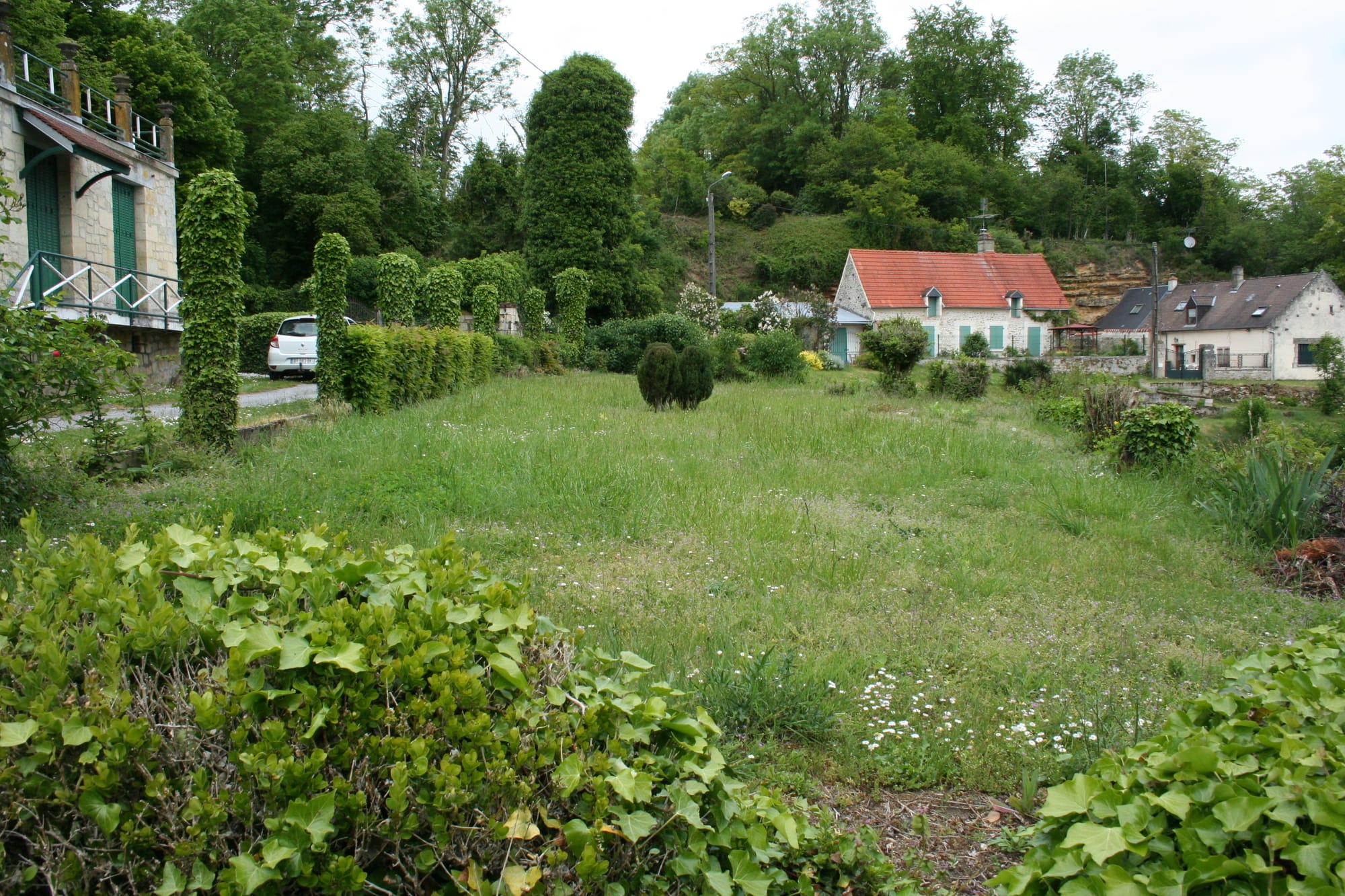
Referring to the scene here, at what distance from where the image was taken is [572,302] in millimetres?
28547

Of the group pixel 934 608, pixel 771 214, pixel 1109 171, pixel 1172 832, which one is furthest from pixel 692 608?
pixel 1109 171

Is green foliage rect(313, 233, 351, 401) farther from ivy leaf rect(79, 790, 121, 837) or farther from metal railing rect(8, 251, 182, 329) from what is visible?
ivy leaf rect(79, 790, 121, 837)

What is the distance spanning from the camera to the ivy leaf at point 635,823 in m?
2.09

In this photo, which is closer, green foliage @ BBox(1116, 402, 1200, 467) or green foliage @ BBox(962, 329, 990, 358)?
green foliage @ BBox(1116, 402, 1200, 467)

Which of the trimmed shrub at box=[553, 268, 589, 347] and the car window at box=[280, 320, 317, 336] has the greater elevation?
the trimmed shrub at box=[553, 268, 589, 347]

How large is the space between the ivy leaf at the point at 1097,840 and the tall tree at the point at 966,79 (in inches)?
2715

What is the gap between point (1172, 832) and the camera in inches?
75.8

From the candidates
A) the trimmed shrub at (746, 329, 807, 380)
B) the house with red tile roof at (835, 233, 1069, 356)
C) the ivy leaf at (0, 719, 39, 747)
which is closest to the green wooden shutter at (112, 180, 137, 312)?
the trimmed shrub at (746, 329, 807, 380)

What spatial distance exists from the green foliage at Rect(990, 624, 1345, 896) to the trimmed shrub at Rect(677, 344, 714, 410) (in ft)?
42.5

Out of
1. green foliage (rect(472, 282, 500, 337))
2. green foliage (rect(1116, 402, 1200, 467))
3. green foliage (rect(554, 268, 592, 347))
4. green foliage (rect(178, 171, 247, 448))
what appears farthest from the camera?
green foliage (rect(554, 268, 592, 347))

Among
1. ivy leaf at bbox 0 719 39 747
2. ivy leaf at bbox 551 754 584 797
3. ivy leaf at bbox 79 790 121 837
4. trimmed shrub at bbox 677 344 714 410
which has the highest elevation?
trimmed shrub at bbox 677 344 714 410

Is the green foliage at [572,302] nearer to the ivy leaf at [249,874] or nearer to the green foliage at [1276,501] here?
the green foliage at [1276,501]

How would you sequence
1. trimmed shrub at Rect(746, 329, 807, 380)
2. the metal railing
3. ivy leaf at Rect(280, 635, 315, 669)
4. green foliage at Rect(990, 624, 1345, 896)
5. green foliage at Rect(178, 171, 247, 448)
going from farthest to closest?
trimmed shrub at Rect(746, 329, 807, 380) → the metal railing → green foliage at Rect(178, 171, 247, 448) → ivy leaf at Rect(280, 635, 315, 669) → green foliage at Rect(990, 624, 1345, 896)

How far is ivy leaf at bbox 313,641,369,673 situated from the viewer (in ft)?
6.41
